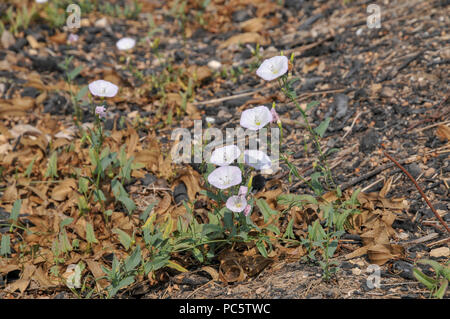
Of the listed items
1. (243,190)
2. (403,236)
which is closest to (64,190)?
(243,190)

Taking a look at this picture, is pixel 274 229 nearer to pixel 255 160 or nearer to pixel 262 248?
pixel 262 248

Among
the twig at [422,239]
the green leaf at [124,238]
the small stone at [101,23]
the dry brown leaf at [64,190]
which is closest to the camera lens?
the twig at [422,239]

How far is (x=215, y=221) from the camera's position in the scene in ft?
7.47

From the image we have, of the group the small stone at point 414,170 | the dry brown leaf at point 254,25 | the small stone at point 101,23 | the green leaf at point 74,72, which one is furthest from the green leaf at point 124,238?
the small stone at point 101,23

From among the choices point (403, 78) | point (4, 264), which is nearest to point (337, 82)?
point (403, 78)

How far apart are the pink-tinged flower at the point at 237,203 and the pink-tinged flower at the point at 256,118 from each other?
351 mm

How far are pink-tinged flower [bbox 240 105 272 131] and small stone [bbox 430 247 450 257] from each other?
0.93 m

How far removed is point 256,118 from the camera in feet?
7.25

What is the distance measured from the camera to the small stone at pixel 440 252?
199 centimetres

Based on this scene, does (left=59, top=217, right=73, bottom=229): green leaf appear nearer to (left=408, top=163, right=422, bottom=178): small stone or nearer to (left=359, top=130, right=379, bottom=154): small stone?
(left=359, top=130, right=379, bottom=154): small stone

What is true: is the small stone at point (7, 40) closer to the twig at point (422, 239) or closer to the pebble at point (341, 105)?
the pebble at point (341, 105)

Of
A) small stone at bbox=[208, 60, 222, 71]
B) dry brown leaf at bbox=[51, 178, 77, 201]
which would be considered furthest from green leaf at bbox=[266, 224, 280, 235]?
small stone at bbox=[208, 60, 222, 71]
